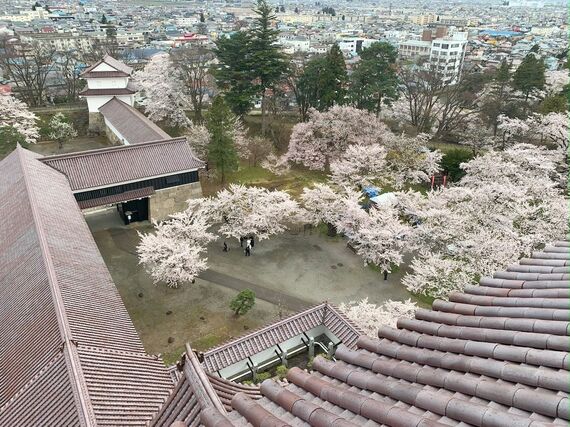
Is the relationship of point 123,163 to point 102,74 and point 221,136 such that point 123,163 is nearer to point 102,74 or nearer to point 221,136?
point 221,136

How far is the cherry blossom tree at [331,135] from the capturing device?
116 ft

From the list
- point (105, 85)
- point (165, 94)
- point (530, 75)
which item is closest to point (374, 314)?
point (165, 94)

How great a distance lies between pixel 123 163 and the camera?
2694cm

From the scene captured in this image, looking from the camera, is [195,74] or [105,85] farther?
[195,74]

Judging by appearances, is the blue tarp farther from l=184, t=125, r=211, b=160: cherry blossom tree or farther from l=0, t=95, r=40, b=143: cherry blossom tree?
l=0, t=95, r=40, b=143: cherry blossom tree

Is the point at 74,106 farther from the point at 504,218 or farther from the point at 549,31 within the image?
the point at 549,31

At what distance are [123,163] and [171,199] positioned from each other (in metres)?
3.95

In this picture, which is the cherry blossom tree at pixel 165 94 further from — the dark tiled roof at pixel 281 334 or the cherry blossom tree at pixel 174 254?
the dark tiled roof at pixel 281 334

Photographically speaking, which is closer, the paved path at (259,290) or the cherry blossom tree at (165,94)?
the paved path at (259,290)

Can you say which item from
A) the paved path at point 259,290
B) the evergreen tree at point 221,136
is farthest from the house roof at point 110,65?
the paved path at point 259,290

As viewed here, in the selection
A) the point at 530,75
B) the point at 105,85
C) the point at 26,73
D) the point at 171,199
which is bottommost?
the point at 171,199

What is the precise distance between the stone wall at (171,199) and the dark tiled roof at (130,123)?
5.25m

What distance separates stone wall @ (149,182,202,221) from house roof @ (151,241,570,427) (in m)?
23.5

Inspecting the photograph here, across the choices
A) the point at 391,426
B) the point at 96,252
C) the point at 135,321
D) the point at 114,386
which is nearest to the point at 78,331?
the point at 114,386
